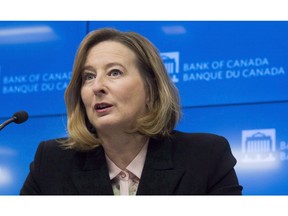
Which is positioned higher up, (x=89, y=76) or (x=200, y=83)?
(x=200, y=83)

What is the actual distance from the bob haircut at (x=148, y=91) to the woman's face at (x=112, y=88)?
0.02m

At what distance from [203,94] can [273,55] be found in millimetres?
363

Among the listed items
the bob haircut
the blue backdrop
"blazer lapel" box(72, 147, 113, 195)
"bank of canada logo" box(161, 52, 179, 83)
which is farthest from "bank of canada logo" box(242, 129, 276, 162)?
"blazer lapel" box(72, 147, 113, 195)

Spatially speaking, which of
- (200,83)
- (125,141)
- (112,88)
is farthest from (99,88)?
(200,83)

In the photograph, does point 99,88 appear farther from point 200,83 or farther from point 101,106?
point 200,83

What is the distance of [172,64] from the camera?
2.61m

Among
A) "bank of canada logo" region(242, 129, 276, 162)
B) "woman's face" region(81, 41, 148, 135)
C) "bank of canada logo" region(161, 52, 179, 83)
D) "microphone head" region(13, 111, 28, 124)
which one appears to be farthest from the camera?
"bank of canada logo" region(161, 52, 179, 83)

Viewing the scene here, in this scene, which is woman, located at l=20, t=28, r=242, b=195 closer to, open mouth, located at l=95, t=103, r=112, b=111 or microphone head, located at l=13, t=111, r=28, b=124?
open mouth, located at l=95, t=103, r=112, b=111

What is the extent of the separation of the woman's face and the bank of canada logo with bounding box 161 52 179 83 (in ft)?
2.78

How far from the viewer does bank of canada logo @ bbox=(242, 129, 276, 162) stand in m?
2.44

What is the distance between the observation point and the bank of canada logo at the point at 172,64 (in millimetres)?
2594

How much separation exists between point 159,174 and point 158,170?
18 mm

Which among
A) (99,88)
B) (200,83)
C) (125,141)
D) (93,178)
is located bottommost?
(93,178)
